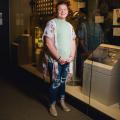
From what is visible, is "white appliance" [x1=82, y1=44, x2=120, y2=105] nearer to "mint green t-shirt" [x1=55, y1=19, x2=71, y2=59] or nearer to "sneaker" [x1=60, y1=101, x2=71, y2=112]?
"sneaker" [x1=60, y1=101, x2=71, y2=112]

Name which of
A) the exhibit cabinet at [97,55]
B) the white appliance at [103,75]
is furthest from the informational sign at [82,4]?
the white appliance at [103,75]

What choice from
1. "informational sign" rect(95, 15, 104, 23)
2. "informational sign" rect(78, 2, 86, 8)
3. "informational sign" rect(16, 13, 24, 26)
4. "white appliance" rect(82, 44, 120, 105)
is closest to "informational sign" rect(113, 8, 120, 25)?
"informational sign" rect(95, 15, 104, 23)

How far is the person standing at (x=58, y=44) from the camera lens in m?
2.86

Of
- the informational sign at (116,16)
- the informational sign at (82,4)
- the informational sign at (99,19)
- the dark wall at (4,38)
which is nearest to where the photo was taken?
the informational sign at (116,16)

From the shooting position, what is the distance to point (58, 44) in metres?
2.88

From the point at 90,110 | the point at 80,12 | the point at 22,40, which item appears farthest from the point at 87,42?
the point at 22,40

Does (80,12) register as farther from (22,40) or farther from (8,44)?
(8,44)

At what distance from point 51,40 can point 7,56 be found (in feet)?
10.2

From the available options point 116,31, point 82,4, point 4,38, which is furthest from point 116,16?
point 4,38

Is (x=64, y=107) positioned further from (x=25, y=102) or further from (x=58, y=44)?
(x=58, y=44)

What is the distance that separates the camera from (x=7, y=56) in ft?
18.9

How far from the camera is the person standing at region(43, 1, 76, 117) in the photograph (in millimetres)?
2857

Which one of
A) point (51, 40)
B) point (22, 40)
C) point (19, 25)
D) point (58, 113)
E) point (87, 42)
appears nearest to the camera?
point (51, 40)

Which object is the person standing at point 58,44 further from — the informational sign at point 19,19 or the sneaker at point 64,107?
the informational sign at point 19,19
